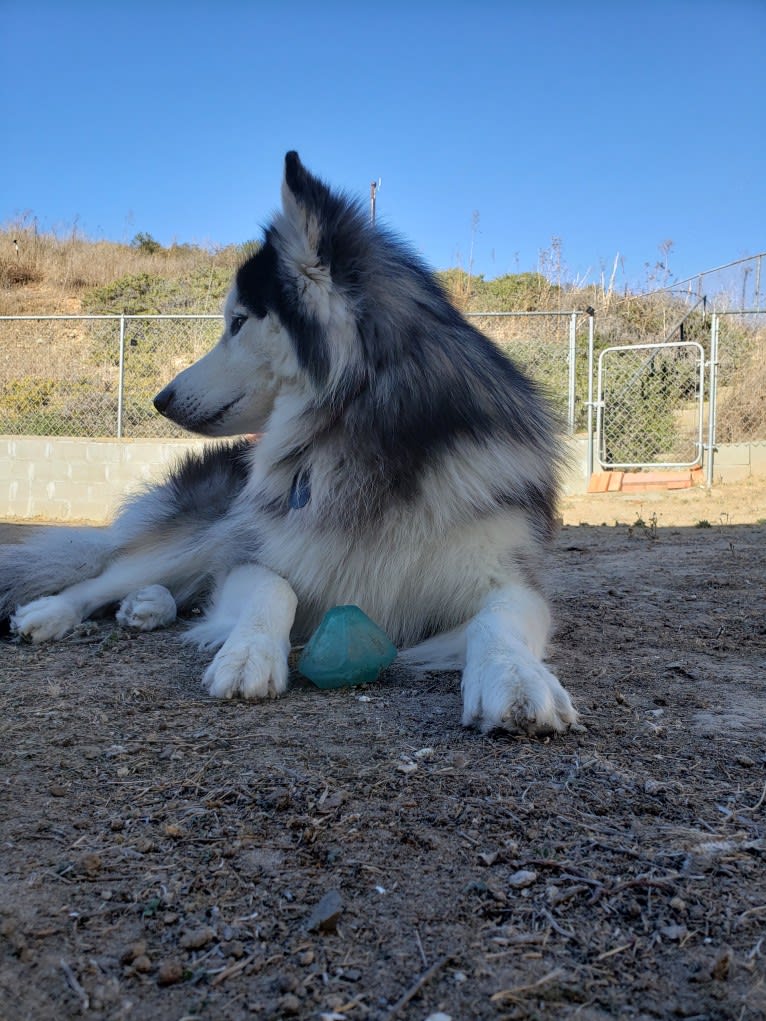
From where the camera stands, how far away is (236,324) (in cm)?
325

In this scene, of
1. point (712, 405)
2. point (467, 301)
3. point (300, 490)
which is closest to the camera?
point (300, 490)

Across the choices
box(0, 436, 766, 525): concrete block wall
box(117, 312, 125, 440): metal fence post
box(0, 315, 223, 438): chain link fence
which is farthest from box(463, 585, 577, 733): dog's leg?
box(117, 312, 125, 440): metal fence post

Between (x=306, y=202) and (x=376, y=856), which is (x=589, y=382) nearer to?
(x=306, y=202)

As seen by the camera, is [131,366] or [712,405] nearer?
[712,405]

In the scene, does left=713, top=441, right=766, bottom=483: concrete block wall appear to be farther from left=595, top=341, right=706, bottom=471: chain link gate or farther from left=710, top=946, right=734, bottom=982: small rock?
left=710, top=946, right=734, bottom=982: small rock

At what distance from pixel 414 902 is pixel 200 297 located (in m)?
21.7

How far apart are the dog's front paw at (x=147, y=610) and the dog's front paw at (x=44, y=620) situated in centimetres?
21

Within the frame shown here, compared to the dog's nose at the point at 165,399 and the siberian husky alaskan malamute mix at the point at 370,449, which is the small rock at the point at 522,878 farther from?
the dog's nose at the point at 165,399

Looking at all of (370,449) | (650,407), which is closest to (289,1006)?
(370,449)

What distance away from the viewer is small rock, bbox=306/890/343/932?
3.86ft

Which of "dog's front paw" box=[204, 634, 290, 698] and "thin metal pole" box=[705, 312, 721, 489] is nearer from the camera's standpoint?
"dog's front paw" box=[204, 634, 290, 698]

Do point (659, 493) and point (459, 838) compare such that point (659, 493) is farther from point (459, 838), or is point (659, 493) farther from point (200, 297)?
point (200, 297)

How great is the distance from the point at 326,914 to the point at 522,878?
1.09 ft

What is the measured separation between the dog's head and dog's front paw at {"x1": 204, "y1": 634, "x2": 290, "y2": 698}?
0.92m
